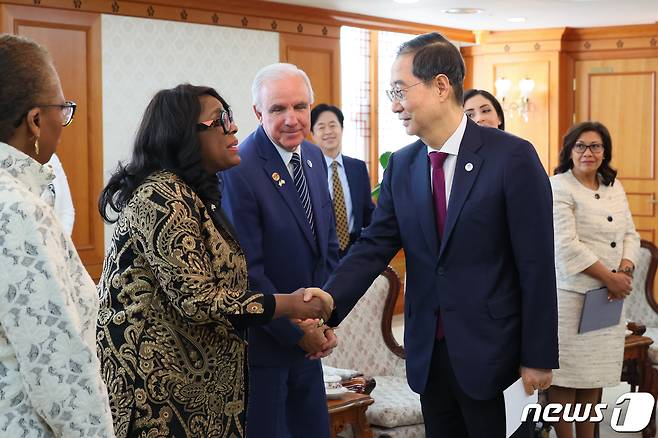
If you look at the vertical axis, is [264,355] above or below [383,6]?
below

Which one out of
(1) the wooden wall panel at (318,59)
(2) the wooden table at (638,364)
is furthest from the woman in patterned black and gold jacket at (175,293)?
(1) the wooden wall panel at (318,59)

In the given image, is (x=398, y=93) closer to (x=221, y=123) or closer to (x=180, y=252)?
(x=221, y=123)

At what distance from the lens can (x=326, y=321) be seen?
2.90m

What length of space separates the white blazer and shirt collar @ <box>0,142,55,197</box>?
125 inches

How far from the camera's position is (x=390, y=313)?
4758 mm

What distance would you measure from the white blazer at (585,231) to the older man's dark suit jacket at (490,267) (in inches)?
74.1

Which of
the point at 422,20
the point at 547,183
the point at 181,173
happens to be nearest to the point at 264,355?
the point at 181,173

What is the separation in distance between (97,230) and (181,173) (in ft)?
18.4

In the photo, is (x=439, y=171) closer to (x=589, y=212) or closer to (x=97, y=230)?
(x=589, y=212)

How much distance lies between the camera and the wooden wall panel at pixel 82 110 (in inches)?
295

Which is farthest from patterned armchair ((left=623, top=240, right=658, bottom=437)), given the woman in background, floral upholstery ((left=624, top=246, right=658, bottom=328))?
the woman in background

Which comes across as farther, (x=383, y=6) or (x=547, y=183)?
(x=383, y=6)

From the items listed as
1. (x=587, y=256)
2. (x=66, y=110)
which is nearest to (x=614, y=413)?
(x=587, y=256)

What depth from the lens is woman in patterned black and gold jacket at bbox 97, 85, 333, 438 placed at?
7.62 ft
